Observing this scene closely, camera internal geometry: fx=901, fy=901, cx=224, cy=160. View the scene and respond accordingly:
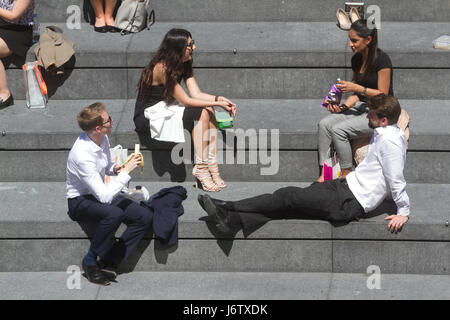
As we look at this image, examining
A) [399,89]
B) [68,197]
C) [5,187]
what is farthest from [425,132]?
[5,187]

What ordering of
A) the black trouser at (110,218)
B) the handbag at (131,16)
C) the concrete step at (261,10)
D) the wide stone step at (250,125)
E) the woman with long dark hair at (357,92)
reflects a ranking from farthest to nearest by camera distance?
the concrete step at (261,10), the handbag at (131,16), the wide stone step at (250,125), the woman with long dark hair at (357,92), the black trouser at (110,218)

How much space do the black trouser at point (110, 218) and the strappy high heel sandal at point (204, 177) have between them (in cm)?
77

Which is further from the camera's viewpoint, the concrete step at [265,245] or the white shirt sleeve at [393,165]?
the concrete step at [265,245]

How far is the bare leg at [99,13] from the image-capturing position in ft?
29.8

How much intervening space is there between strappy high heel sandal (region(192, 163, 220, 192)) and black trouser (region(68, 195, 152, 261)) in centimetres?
77

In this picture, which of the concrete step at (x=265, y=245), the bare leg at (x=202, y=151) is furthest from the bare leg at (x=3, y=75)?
the bare leg at (x=202, y=151)

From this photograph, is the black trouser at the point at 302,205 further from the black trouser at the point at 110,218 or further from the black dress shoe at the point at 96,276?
the black dress shoe at the point at 96,276

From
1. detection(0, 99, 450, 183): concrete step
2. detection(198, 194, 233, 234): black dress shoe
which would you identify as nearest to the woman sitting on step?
detection(0, 99, 450, 183): concrete step

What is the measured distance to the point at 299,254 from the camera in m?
6.99

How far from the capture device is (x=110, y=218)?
22.0ft

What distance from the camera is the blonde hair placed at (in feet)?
21.6

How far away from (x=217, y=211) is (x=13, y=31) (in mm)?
3074

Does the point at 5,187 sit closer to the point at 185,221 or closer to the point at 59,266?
the point at 59,266

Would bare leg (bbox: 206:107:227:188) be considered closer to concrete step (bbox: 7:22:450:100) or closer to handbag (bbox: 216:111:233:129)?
handbag (bbox: 216:111:233:129)
